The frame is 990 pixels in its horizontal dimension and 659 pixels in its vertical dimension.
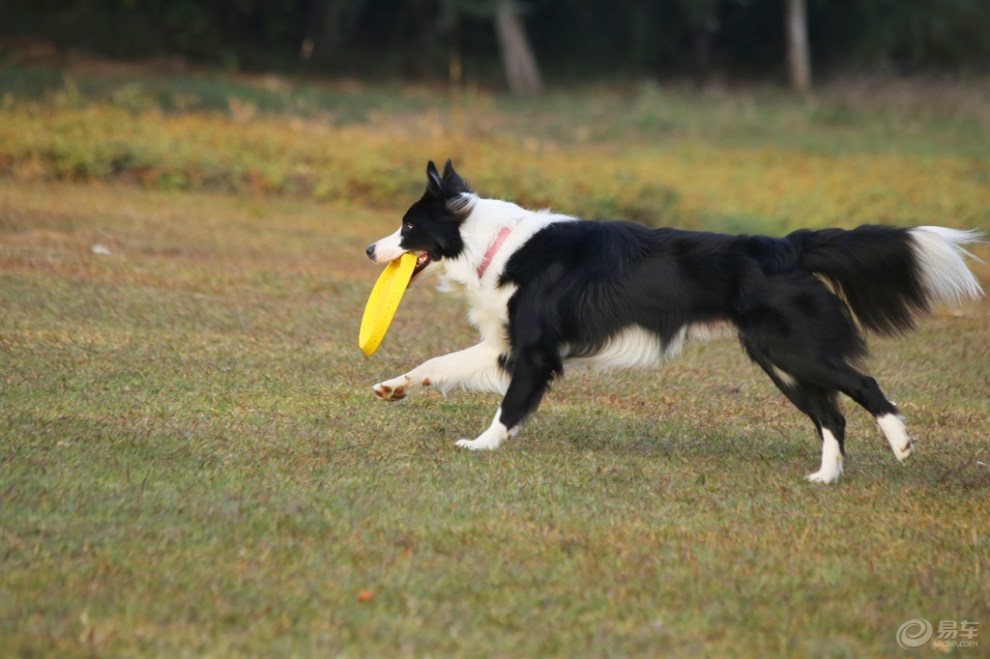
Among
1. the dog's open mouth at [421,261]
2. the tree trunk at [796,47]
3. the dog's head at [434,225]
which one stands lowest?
the tree trunk at [796,47]

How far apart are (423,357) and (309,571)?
15.3 feet

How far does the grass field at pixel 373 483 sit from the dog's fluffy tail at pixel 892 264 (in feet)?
3.14

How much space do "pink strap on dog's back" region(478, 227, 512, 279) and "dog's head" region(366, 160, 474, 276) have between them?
0.50 ft

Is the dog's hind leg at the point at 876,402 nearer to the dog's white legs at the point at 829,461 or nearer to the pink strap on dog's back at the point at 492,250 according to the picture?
the dog's white legs at the point at 829,461

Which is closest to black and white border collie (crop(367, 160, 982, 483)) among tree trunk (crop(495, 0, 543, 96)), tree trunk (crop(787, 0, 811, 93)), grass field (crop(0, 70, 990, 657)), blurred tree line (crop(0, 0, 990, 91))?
grass field (crop(0, 70, 990, 657))

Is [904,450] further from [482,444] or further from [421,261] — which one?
[421,261]

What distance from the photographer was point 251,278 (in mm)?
11852

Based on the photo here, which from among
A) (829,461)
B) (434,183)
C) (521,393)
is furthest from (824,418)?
(434,183)

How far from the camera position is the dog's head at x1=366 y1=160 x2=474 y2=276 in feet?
23.1

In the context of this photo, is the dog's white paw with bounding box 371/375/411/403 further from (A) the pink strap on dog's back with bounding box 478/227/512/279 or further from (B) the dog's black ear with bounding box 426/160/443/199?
(B) the dog's black ear with bounding box 426/160/443/199

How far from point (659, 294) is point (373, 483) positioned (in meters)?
1.83

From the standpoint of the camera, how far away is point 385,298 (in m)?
7.41

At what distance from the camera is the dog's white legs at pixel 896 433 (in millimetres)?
6406

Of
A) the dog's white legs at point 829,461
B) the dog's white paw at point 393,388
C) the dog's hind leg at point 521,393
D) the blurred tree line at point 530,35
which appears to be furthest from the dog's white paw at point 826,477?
the blurred tree line at point 530,35
